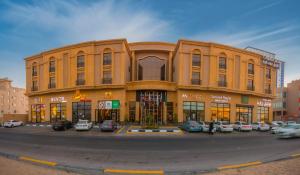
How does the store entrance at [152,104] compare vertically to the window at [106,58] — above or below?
below

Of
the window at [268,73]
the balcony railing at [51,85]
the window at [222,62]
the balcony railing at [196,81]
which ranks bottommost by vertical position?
the balcony railing at [51,85]

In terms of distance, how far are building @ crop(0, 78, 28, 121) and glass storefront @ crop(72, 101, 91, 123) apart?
5116cm

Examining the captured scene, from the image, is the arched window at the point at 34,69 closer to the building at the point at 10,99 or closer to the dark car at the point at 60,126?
the dark car at the point at 60,126

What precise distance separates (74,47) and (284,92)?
7728cm

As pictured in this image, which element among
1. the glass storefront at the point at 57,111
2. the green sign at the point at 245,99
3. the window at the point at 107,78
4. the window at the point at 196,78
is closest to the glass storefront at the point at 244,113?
the green sign at the point at 245,99

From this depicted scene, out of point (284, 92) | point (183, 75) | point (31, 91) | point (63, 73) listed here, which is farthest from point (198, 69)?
point (284, 92)

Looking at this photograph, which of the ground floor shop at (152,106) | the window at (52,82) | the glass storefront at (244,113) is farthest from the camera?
the window at (52,82)

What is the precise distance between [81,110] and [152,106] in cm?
1399

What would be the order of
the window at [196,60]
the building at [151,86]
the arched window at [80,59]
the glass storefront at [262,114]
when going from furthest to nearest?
the glass storefront at [262,114], the arched window at [80,59], the window at [196,60], the building at [151,86]

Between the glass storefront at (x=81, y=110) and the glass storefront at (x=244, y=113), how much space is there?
29.8 meters

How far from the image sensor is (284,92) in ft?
217

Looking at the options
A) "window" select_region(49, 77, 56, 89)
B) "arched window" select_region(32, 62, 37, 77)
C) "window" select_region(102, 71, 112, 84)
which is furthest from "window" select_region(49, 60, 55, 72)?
"window" select_region(102, 71, 112, 84)

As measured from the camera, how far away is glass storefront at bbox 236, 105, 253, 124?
1329 inches

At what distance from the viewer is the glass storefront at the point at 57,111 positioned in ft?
111
